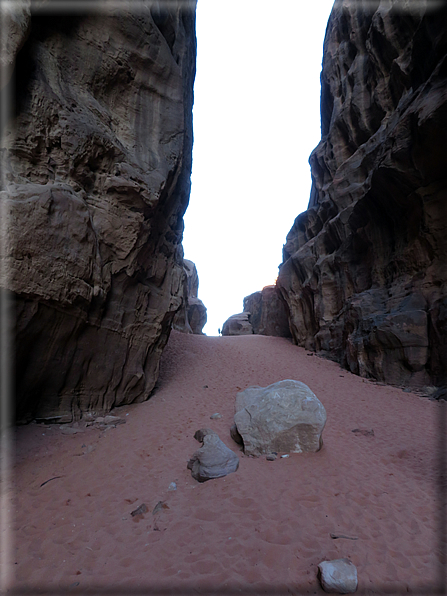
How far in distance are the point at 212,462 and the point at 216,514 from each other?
118 centimetres

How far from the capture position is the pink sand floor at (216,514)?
3420 millimetres

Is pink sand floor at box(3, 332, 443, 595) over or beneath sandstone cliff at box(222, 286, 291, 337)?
beneath

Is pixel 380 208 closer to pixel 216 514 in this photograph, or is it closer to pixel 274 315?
pixel 216 514

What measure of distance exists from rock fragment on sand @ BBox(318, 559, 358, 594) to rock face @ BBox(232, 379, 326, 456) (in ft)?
9.26

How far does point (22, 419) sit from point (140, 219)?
5897 millimetres

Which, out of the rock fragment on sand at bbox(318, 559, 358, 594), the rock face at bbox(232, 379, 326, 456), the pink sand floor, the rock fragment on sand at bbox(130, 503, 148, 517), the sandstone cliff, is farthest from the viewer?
the sandstone cliff

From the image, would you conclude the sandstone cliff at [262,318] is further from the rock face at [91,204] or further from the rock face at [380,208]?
the rock face at [91,204]

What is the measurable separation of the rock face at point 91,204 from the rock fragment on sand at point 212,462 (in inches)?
144

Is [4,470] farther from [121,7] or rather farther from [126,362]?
[121,7]

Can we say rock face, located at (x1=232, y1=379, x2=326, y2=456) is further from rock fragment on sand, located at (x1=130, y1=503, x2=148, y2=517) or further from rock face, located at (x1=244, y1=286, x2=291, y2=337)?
rock face, located at (x1=244, y1=286, x2=291, y2=337)

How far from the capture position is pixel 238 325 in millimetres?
38750

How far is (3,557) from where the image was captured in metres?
3.68

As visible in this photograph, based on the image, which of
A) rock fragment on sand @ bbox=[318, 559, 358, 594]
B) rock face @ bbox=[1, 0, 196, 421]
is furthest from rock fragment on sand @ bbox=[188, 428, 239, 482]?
rock face @ bbox=[1, 0, 196, 421]

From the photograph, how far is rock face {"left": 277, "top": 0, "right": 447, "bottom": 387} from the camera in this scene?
35.3 feet
